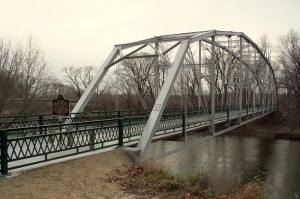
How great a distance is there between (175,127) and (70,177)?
7.16 metres

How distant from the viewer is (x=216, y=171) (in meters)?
18.8

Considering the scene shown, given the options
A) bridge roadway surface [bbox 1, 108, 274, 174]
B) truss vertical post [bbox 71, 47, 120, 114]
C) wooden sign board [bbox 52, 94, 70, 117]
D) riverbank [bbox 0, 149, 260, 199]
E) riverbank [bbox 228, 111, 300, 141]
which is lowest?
riverbank [bbox 228, 111, 300, 141]

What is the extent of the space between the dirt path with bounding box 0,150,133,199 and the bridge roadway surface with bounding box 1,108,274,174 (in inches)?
15.4

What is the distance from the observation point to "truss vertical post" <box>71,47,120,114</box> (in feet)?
50.2

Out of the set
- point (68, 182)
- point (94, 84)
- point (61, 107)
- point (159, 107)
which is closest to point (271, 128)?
point (94, 84)

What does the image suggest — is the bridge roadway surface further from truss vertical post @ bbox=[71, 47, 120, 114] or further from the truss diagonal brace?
truss vertical post @ bbox=[71, 47, 120, 114]

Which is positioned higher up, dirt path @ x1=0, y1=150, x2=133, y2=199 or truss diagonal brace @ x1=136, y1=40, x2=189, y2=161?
truss diagonal brace @ x1=136, y1=40, x2=189, y2=161

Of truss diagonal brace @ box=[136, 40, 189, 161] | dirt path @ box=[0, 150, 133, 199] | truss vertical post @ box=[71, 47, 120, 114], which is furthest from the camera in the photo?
truss vertical post @ box=[71, 47, 120, 114]

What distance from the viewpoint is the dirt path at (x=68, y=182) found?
6.88 metres

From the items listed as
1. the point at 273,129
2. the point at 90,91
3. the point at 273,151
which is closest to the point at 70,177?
the point at 90,91

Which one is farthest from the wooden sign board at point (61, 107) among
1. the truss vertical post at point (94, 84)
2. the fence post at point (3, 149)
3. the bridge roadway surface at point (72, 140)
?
the truss vertical post at point (94, 84)

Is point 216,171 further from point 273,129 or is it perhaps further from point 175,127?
point 273,129

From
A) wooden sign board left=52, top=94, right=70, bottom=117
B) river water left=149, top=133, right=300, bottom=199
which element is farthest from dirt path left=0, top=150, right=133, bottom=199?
river water left=149, top=133, right=300, bottom=199

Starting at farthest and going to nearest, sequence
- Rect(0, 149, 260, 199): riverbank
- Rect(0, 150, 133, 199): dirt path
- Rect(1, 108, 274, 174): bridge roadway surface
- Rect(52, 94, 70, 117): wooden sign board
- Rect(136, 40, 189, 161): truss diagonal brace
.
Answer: Rect(136, 40, 189, 161): truss diagonal brace → Rect(52, 94, 70, 117): wooden sign board → Rect(1, 108, 274, 174): bridge roadway surface → Rect(0, 149, 260, 199): riverbank → Rect(0, 150, 133, 199): dirt path
